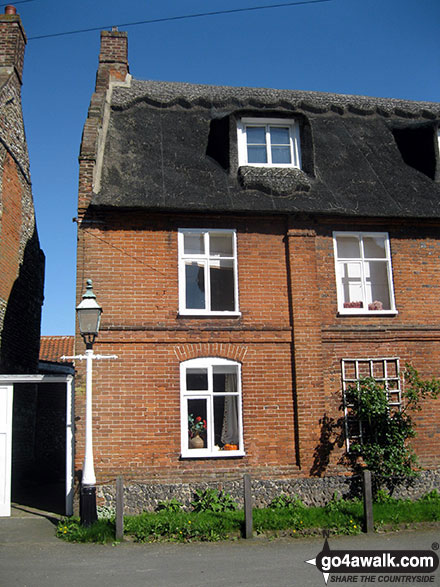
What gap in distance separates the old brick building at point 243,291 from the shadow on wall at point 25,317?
4.87m

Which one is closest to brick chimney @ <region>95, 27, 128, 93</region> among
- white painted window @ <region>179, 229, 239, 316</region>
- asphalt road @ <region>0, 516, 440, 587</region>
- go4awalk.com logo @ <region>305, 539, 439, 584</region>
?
white painted window @ <region>179, 229, 239, 316</region>

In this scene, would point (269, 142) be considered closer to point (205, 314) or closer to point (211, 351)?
point (205, 314)

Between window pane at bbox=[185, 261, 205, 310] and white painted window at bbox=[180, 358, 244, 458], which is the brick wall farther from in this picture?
window pane at bbox=[185, 261, 205, 310]

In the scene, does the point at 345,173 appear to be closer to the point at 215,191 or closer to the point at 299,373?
the point at 215,191

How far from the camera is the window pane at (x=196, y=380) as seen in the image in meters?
12.8

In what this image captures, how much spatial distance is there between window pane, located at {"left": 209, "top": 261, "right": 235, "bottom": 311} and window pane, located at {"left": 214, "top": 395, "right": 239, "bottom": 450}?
6.92 feet

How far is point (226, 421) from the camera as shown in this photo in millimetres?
12898

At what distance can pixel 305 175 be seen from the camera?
1448 centimetres

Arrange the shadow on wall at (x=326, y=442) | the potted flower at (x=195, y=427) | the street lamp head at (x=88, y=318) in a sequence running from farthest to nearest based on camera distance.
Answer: the potted flower at (x=195, y=427) < the shadow on wall at (x=326, y=442) < the street lamp head at (x=88, y=318)

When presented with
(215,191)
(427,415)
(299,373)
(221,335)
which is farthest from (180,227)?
(427,415)

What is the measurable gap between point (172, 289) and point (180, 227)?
4.83 feet

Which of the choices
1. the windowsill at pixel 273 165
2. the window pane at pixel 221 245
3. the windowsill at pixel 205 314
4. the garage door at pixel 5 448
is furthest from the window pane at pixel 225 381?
the windowsill at pixel 273 165

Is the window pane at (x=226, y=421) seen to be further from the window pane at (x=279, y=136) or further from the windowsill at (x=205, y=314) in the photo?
the window pane at (x=279, y=136)

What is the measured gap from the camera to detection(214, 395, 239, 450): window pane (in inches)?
504
